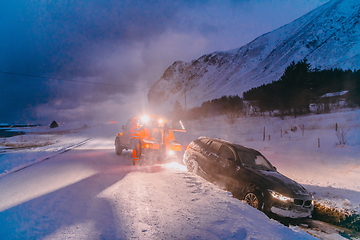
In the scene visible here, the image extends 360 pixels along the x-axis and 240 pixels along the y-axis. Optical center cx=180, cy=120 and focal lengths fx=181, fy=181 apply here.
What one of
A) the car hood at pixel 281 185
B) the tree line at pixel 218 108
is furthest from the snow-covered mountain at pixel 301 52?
the car hood at pixel 281 185

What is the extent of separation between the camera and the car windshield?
566 centimetres

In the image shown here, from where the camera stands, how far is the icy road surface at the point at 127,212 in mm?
2756

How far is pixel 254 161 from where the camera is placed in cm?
590

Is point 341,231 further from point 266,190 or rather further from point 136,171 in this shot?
point 136,171

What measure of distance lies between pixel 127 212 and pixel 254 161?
4262 mm

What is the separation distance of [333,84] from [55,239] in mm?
40280

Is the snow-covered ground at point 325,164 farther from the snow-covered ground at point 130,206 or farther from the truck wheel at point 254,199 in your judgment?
the truck wheel at point 254,199

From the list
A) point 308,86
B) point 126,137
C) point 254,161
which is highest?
point 308,86

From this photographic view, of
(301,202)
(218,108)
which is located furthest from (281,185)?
(218,108)

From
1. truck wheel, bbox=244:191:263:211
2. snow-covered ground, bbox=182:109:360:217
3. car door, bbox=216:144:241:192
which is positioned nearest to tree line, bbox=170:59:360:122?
snow-covered ground, bbox=182:109:360:217

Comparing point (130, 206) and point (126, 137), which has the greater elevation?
point (126, 137)

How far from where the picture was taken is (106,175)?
19.2ft

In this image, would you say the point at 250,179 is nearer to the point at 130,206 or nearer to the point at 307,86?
the point at 130,206

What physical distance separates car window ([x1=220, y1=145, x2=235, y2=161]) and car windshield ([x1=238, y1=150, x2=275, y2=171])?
281mm
